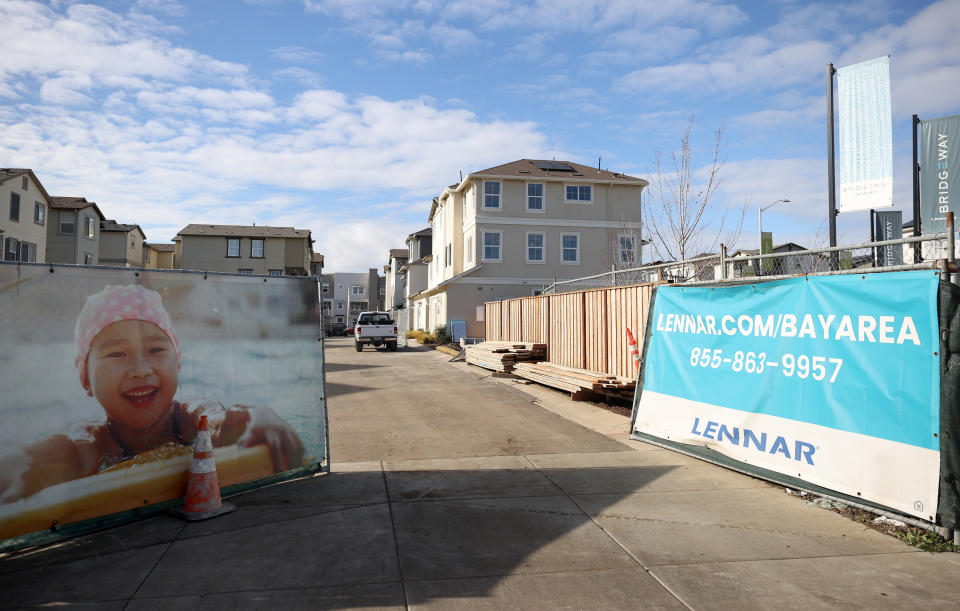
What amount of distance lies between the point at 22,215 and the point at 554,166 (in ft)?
105

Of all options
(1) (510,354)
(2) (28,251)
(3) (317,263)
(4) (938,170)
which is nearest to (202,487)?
(1) (510,354)

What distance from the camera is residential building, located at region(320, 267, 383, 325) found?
291ft

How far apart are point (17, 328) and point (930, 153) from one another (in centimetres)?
1655

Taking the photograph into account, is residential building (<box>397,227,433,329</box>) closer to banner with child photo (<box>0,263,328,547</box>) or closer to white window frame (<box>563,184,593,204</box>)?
white window frame (<box>563,184,593,204</box>)

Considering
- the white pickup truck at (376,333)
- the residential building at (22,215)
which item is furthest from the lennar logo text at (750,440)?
the residential building at (22,215)

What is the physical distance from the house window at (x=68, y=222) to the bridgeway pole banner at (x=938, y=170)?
166 ft

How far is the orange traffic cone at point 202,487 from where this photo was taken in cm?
546

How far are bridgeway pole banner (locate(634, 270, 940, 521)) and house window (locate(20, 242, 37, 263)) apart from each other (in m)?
41.0

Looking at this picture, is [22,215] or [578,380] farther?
[22,215]

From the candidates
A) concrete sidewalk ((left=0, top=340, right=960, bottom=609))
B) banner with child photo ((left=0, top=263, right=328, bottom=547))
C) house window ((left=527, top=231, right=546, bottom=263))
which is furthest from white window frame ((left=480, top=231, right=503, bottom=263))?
banner with child photo ((left=0, top=263, right=328, bottom=547))

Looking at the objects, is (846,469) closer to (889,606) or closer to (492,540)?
(889,606)

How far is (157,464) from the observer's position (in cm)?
555

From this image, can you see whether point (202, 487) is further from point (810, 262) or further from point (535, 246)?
point (535, 246)

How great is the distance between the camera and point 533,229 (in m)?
32.8
